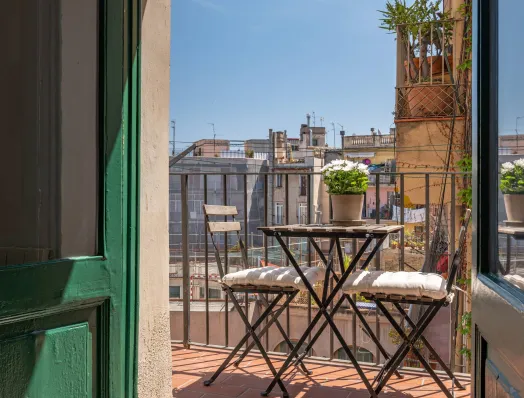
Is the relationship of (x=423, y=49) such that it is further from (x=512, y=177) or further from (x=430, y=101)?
(x=512, y=177)

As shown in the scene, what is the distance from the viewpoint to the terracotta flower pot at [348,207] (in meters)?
3.01

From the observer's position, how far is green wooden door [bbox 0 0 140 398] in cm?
141

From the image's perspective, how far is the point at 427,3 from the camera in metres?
6.00

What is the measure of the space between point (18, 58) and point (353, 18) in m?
24.8

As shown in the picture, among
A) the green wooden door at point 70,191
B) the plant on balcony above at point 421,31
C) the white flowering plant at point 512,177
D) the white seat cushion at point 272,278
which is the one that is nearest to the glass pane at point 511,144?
the white flowering plant at point 512,177

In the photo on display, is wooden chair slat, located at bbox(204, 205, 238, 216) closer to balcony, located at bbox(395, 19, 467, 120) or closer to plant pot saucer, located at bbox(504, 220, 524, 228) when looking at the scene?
plant pot saucer, located at bbox(504, 220, 524, 228)

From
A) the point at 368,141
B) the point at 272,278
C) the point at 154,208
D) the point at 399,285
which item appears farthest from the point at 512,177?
the point at 368,141

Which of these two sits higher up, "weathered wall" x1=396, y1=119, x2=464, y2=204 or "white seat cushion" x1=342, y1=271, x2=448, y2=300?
"weathered wall" x1=396, y1=119, x2=464, y2=204

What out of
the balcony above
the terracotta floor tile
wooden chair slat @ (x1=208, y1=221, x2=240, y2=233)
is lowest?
the terracotta floor tile

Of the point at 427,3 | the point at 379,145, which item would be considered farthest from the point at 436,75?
the point at 379,145

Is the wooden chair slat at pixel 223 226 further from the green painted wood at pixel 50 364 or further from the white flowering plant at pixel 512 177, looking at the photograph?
the white flowering plant at pixel 512 177

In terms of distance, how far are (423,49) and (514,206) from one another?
18.9ft

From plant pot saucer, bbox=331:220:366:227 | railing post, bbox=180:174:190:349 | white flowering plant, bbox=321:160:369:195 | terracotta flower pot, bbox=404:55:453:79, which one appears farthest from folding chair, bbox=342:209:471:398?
terracotta flower pot, bbox=404:55:453:79

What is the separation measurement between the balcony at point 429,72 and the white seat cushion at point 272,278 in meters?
3.99
